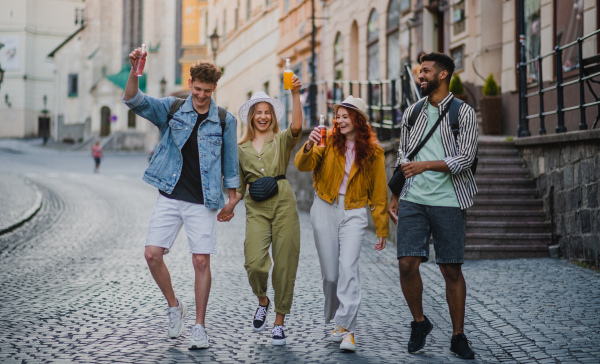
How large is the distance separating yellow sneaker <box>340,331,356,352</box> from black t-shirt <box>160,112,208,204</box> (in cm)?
135

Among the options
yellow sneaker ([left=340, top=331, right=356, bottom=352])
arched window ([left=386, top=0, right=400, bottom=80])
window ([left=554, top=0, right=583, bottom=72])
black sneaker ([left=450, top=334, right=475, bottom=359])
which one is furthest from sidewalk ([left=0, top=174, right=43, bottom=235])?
black sneaker ([left=450, top=334, right=475, bottom=359])

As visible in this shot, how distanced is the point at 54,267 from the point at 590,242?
240 inches

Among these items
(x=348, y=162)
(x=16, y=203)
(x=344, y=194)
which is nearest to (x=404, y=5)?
(x=16, y=203)

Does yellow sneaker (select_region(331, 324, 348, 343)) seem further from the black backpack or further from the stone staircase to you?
the stone staircase

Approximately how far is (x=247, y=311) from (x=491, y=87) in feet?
33.5

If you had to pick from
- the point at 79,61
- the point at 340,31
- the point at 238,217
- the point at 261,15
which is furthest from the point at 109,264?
the point at 79,61

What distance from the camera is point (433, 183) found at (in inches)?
223

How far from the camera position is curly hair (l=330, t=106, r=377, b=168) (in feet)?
19.8

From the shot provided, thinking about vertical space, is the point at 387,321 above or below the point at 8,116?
below

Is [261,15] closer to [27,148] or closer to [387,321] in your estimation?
[387,321]

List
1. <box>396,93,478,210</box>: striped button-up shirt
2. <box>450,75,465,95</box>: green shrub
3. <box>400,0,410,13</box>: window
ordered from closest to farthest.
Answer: <box>396,93,478,210</box>: striped button-up shirt, <box>450,75,465,95</box>: green shrub, <box>400,0,410,13</box>: window

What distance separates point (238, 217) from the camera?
60.1 feet

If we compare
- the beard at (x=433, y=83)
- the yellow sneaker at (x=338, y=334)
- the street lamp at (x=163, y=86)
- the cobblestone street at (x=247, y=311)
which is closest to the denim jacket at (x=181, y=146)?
the cobblestone street at (x=247, y=311)

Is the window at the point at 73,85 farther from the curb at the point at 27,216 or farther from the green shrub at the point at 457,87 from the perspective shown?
the green shrub at the point at 457,87
